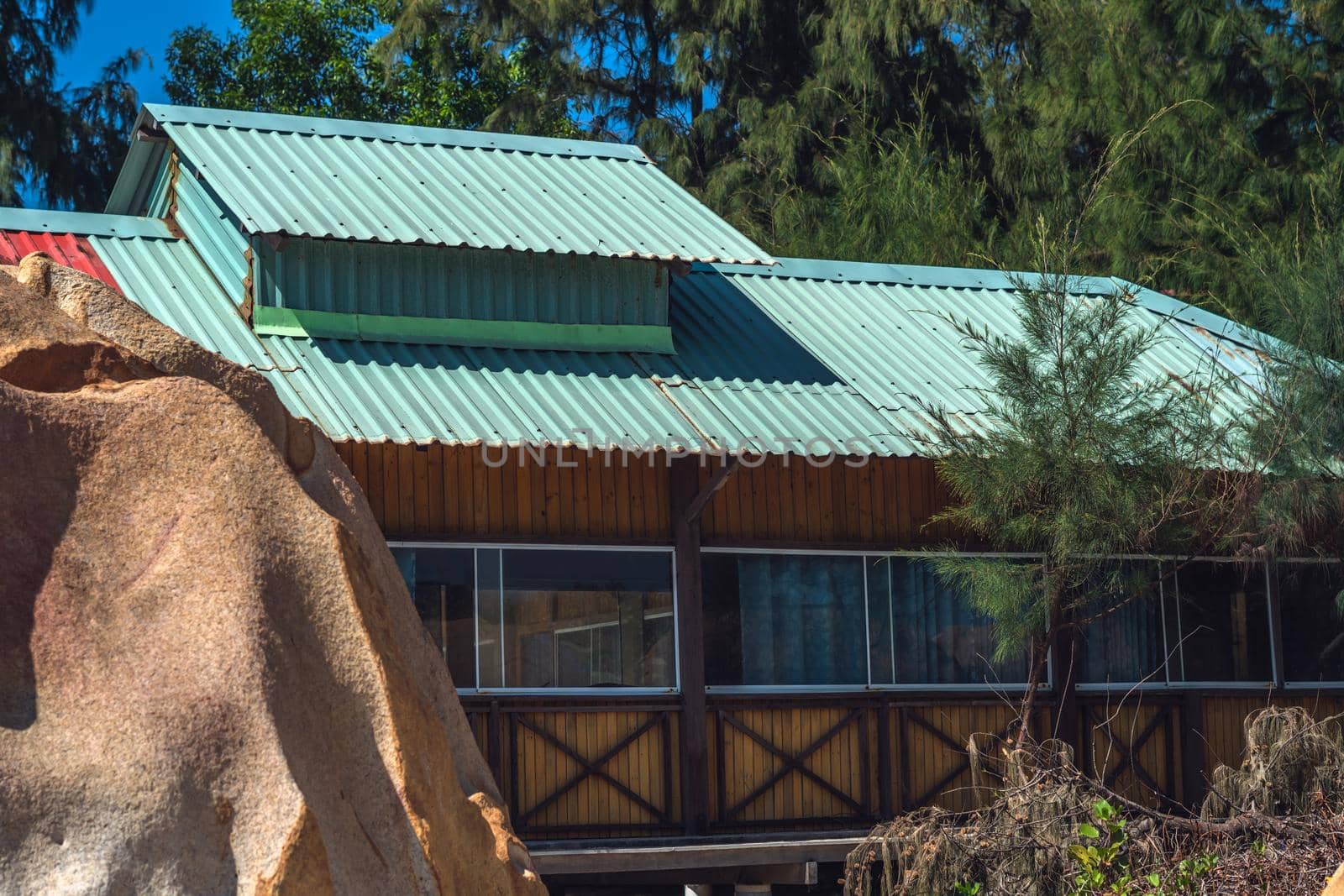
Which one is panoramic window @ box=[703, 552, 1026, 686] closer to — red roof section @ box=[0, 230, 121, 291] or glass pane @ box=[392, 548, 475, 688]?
glass pane @ box=[392, 548, 475, 688]

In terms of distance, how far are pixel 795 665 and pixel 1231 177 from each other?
12.4m

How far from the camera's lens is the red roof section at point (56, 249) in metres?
12.0

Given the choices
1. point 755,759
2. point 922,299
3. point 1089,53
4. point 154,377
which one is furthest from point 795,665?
point 1089,53

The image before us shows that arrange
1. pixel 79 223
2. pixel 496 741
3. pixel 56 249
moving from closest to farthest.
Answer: pixel 496 741
pixel 56 249
pixel 79 223

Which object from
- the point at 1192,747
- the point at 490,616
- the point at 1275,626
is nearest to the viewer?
the point at 490,616

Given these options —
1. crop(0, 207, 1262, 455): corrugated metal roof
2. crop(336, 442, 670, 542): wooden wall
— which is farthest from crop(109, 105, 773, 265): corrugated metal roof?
crop(336, 442, 670, 542): wooden wall

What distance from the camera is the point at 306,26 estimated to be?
28797 millimetres

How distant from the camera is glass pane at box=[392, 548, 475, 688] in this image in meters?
11.1

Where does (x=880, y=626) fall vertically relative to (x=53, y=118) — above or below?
below

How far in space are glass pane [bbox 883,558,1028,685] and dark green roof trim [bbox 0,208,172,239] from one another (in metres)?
6.06

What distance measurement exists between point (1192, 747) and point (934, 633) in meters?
2.30

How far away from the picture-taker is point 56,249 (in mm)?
12227

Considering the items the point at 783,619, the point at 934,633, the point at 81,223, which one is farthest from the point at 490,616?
the point at 81,223

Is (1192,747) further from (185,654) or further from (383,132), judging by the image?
(185,654)
